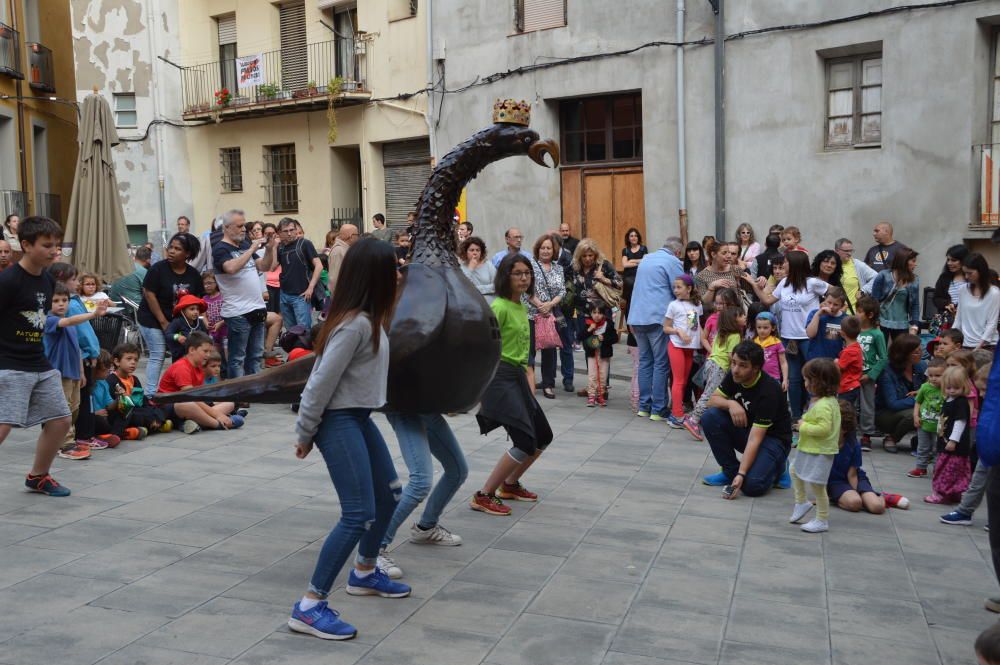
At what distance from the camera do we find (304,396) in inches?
161

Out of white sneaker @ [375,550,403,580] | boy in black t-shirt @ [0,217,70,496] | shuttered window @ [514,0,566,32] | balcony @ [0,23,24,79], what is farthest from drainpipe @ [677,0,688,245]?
balcony @ [0,23,24,79]

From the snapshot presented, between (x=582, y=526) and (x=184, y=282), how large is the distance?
501 cm

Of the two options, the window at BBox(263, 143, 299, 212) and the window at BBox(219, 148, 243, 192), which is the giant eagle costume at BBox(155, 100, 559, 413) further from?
the window at BBox(219, 148, 243, 192)

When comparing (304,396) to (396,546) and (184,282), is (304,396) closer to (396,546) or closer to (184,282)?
(396,546)

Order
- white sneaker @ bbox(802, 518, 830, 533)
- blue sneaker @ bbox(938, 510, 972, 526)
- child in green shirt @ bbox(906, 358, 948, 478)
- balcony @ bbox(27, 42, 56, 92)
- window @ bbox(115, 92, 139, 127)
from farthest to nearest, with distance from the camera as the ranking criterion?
window @ bbox(115, 92, 139, 127), balcony @ bbox(27, 42, 56, 92), child in green shirt @ bbox(906, 358, 948, 478), blue sneaker @ bbox(938, 510, 972, 526), white sneaker @ bbox(802, 518, 830, 533)

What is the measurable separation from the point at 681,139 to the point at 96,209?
8067mm

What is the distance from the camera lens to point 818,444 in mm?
5977

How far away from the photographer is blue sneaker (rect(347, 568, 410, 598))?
4605 millimetres

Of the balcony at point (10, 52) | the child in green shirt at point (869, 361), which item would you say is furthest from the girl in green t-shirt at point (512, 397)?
the balcony at point (10, 52)

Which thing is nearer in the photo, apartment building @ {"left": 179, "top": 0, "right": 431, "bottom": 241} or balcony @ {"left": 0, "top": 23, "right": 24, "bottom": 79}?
balcony @ {"left": 0, "top": 23, "right": 24, "bottom": 79}

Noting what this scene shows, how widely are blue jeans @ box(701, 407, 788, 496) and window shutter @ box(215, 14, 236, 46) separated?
60.5 ft

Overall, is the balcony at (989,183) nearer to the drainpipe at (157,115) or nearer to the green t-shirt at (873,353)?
the green t-shirt at (873,353)

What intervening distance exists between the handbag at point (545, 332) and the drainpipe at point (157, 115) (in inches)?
575

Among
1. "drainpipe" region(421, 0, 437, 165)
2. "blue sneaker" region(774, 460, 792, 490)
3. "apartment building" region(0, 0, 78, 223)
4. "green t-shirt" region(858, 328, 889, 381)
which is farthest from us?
"apartment building" region(0, 0, 78, 223)
